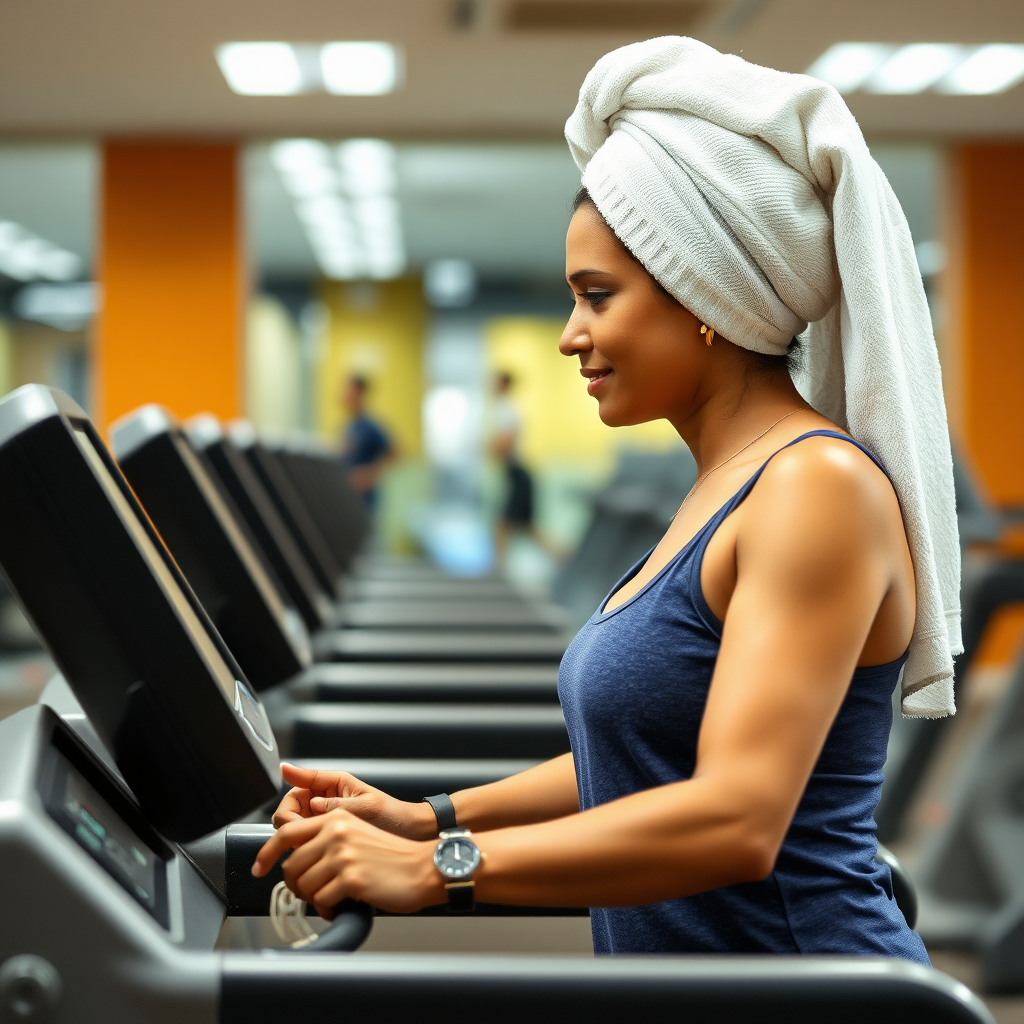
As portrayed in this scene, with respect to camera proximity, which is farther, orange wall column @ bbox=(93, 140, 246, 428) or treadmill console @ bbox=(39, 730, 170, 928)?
Answer: orange wall column @ bbox=(93, 140, 246, 428)

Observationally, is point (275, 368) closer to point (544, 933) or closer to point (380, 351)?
point (380, 351)

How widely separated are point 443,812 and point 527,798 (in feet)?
0.28

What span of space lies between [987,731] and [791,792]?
7.25 feet

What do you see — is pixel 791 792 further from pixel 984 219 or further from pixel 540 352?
pixel 540 352

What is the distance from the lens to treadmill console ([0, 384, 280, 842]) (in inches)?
31.0

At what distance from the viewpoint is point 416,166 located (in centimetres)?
769

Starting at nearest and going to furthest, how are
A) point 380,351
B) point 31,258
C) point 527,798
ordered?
point 527,798 → point 31,258 → point 380,351

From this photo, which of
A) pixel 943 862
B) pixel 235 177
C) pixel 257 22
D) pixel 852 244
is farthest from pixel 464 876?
pixel 235 177

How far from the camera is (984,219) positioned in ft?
21.2

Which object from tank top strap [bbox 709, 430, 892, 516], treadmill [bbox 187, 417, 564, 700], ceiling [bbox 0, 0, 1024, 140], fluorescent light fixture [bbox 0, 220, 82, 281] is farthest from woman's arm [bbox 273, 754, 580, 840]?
fluorescent light fixture [bbox 0, 220, 82, 281]

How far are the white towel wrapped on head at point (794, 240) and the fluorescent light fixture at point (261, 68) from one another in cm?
453

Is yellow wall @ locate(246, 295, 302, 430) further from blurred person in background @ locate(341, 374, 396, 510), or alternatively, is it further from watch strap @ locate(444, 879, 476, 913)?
watch strap @ locate(444, 879, 476, 913)

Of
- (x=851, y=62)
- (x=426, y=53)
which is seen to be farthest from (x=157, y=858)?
(x=851, y=62)

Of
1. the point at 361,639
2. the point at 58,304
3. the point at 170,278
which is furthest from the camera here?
the point at 58,304
